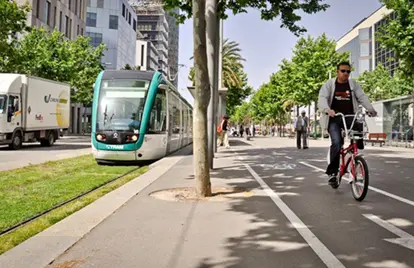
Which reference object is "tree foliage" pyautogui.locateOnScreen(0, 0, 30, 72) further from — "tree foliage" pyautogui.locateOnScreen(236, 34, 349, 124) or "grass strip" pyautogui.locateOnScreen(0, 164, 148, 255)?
"tree foliage" pyautogui.locateOnScreen(236, 34, 349, 124)

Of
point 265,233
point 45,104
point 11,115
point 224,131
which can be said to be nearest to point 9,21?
point 45,104

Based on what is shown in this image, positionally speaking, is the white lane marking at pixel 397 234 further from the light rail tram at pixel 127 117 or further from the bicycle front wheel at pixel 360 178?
the light rail tram at pixel 127 117

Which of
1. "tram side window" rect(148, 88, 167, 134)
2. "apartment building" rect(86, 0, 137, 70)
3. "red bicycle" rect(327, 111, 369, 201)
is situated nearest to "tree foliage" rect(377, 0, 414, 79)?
"tram side window" rect(148, 88, 167, 134)

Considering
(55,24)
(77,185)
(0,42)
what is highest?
(55,24)

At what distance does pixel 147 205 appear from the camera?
20.2 feet

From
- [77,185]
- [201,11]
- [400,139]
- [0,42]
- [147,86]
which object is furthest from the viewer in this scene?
[400,139]

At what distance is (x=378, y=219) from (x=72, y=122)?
2301 inches

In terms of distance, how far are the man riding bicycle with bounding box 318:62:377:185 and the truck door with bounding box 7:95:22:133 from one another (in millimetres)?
17356

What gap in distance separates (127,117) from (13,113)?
32.8 ft

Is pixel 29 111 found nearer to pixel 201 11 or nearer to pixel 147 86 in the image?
pixel 147 86

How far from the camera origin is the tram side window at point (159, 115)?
13.8 m

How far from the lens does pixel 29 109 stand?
2217 cm

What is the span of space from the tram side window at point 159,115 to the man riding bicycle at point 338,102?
7438 mm

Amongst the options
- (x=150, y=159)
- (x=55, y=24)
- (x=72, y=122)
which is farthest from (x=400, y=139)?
(x=72, y=122)
